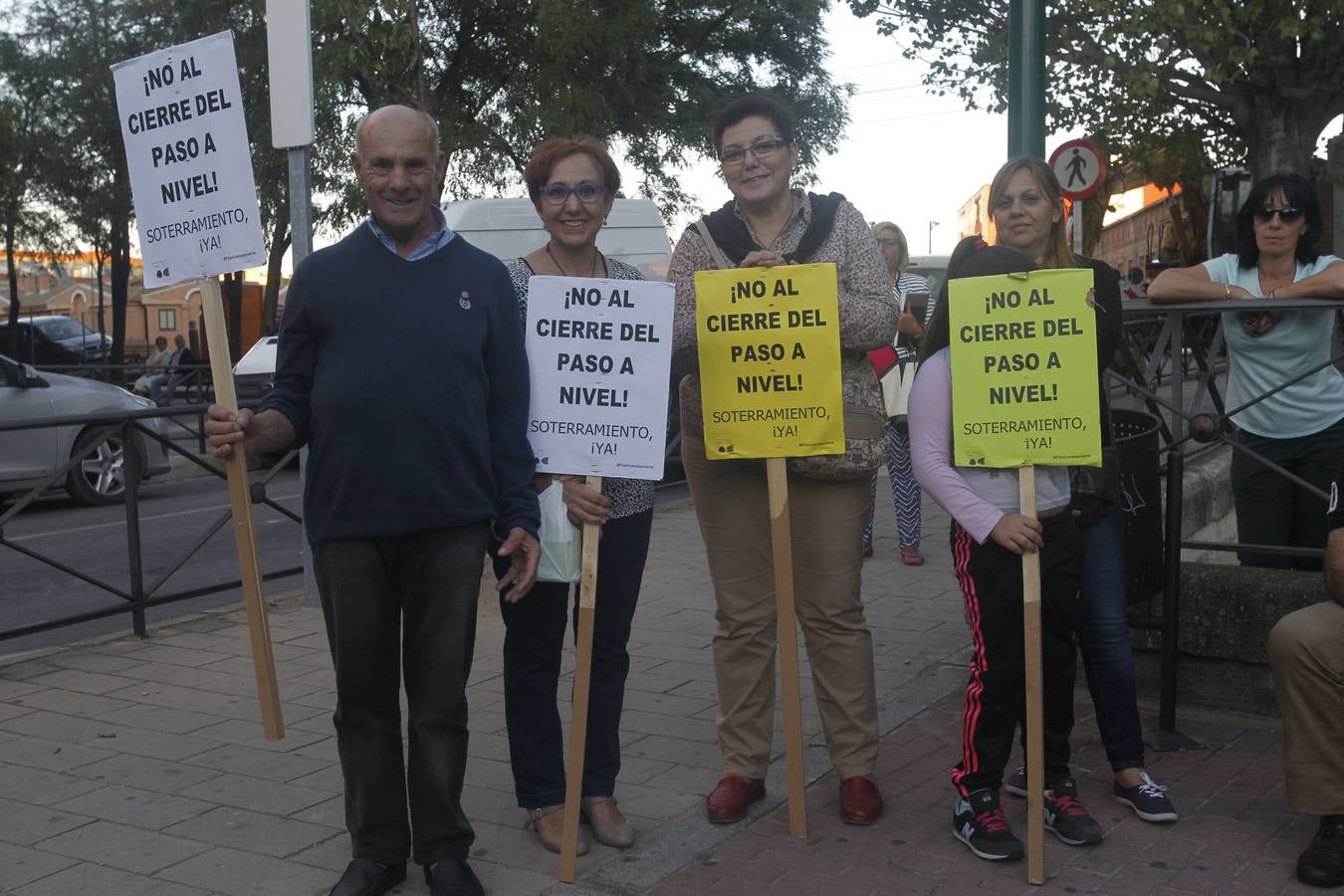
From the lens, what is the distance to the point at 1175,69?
729 inches

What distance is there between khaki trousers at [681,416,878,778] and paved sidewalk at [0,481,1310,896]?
0.83 feet

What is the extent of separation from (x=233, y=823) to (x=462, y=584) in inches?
49.0

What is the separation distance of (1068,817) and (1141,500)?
1232 millimetres

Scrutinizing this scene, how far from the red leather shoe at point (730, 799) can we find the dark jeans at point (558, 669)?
0.33m

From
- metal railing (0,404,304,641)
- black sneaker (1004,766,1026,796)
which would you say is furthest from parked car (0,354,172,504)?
black sneaker (1004,766,1026,796)

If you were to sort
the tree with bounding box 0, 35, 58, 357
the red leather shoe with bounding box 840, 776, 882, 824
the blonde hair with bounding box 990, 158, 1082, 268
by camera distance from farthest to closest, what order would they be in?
the tree with bounding box 0, 35, 58, 357, the red leather shoe with bounding box 840, 776, 882, 824, the blonde hair with bounding box 990, 158, 1082, 268

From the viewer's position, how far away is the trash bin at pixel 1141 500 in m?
4.79

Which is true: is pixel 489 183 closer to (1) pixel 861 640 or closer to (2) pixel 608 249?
(2) pixel 608 249

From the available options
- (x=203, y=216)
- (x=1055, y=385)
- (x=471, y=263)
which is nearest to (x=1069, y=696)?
(x=1055, y=385)

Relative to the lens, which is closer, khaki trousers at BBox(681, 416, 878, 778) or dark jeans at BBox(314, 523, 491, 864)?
dark jeans at BBox(314, 523, 491, 864)

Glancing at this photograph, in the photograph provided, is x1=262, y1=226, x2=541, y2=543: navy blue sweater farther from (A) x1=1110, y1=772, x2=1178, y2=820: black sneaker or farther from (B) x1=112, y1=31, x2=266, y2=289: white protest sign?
(A) x1=1110, y1=772, x2=1178, y2=820: black sneaker

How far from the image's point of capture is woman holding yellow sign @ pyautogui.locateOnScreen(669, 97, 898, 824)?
421 centimetres

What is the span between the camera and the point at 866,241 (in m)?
4.29

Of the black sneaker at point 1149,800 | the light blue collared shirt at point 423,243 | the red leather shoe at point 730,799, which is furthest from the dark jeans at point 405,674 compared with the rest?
the black sneaker at point 1149,800
